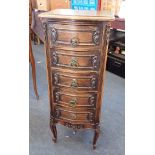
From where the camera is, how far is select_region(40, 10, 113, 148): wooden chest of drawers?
1179mm

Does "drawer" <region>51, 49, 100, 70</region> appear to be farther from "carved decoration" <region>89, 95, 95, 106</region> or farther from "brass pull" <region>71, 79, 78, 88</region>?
"carved decoration" <region>89, 95, 95, 106</region>

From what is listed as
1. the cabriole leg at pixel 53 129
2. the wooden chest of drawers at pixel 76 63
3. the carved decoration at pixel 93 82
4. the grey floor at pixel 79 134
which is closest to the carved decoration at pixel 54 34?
the wooden chest of drawers at pixel 76 63

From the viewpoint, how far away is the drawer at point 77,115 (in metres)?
1.43

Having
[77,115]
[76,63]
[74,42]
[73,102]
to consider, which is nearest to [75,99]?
[73,102]

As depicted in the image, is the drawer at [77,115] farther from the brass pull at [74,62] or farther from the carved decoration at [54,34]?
the carved decoration at [54,34]

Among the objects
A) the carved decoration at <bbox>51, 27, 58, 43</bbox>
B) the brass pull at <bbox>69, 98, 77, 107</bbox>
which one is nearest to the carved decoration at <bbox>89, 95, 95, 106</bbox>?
the brass pull at <bbox>69, 98, 77, 107</bbox>

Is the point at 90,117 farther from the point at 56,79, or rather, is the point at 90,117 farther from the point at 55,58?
the point at 55,58
